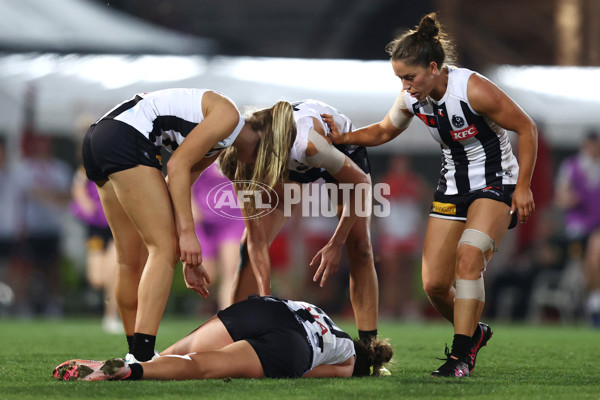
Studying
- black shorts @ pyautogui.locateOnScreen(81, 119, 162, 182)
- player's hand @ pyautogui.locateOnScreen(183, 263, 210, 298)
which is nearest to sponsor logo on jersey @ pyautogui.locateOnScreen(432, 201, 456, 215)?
player's hand @ pyautogui.locateOnScreen(183, 263, 210, 298)

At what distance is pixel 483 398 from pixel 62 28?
936 cm

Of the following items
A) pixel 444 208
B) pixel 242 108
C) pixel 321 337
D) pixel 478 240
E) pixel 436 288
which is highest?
pixel 242 108

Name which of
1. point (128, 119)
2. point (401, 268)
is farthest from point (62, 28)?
point (128, 119)

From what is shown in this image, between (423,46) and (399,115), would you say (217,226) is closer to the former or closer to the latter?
(399,115)

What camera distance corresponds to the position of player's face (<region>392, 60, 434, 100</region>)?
431cm

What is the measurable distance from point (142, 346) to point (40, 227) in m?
7.53

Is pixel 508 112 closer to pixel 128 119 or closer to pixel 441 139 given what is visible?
pixel 441 139

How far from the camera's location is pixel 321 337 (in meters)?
3.84

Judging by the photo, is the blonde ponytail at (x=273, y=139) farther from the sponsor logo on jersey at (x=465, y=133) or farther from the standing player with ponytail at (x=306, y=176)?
the sponsor logo on jersey at (x=465, y=133)

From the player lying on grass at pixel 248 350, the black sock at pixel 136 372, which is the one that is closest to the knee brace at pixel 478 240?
the player lying on grass at pixel 248 350

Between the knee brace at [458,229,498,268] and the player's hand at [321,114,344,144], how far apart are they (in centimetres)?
A: 95

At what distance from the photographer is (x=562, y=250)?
10.6 metres

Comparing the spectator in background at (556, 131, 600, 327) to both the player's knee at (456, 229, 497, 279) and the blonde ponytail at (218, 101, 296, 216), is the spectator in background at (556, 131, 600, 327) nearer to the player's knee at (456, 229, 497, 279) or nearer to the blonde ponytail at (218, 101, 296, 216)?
the player's knee at (456, 229, 497, 279)

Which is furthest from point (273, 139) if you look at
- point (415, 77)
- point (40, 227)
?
point (40, 227)
